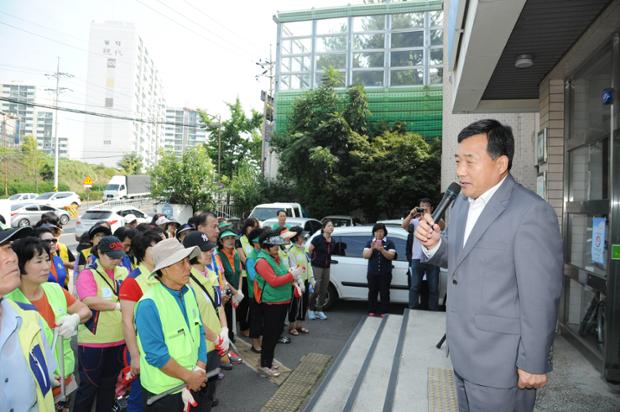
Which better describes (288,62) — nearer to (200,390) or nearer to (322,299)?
(322,299)

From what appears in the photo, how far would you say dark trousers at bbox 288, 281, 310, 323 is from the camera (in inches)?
286

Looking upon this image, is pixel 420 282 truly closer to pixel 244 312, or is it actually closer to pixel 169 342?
pixel 244 312

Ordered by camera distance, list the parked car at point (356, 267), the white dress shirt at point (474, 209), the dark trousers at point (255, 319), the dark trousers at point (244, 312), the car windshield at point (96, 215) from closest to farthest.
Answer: the white dress shirt at point (474, 209) < the dark trousers at point (255, 319) < the dark trousers at point (244, 312) < the parked car at point (356, 267) < the car windshield at point (96, 215)

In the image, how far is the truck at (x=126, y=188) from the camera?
42.7 meters

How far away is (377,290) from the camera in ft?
26.3

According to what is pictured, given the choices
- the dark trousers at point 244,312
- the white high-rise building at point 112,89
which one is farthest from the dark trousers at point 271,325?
the white high-rise building at point 112,89

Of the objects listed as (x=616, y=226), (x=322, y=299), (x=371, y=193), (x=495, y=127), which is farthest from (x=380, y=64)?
(x=495, y=127)

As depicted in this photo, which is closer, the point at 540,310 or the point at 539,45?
the point at 540,310

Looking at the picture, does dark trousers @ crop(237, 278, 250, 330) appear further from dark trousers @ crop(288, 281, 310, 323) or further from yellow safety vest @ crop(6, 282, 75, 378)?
yellow safety vest @ crop(6, 282, 75, 378)

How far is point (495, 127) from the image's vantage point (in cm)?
228

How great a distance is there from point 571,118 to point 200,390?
5.58m

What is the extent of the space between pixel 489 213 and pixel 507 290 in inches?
15.5

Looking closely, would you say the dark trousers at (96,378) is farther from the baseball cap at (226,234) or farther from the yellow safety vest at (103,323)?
the baseball cap at (226,234)

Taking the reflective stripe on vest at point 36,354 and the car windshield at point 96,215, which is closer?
the reflective stripe on vest at point 36,354
